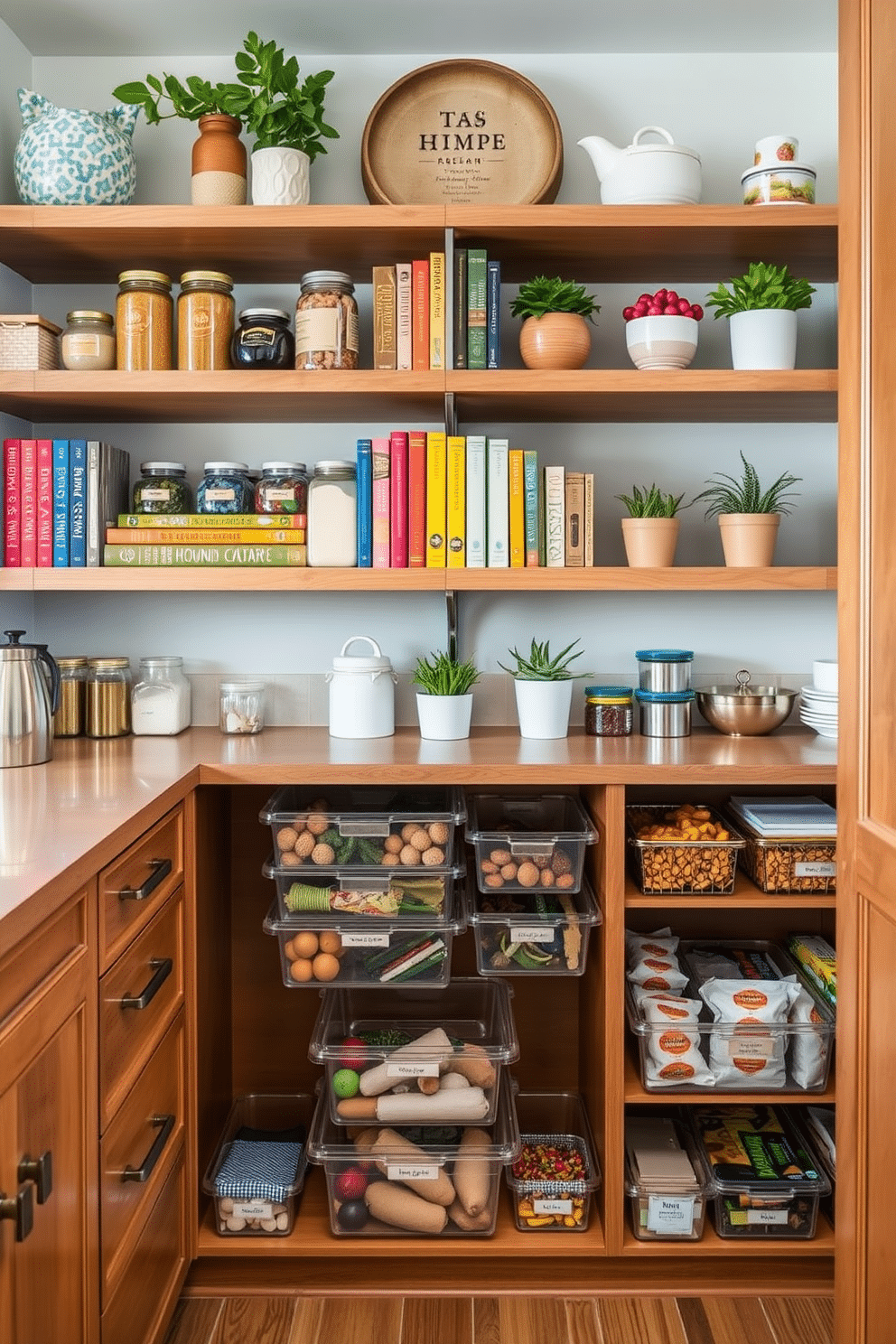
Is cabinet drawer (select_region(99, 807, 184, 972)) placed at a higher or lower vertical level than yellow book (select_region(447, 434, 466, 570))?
lower

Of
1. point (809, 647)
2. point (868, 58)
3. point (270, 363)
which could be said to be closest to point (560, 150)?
point (270, 363)

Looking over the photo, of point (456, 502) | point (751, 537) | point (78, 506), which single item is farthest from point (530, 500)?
point (78, 506)

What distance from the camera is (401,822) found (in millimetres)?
2035

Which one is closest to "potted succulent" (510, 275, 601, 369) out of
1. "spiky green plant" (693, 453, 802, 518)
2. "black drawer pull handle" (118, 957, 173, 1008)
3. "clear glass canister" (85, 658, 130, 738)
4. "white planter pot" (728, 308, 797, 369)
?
"white planter pot" (728, 308, 797, 369)

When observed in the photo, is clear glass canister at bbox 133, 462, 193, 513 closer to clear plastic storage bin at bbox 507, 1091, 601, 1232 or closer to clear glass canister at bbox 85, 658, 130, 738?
clear glass canister at bbox 85, 658, 130, 738

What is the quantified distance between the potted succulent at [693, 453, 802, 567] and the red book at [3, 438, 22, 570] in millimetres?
1495

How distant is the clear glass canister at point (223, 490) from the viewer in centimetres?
Answer: 235

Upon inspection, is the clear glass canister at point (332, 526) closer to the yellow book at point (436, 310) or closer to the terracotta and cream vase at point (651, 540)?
the yellow book at point (436, 310)

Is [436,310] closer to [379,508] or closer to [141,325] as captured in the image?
[379,508]

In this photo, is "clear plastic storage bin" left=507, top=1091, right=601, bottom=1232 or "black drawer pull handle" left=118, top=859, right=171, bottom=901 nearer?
"black drawer pull handle" left=118, top=859, right=171, bottom=901

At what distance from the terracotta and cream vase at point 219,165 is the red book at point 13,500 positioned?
648 millimetres

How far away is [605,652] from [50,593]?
1.32 meters

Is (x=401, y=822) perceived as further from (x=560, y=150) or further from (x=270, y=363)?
(x=560, y=150)

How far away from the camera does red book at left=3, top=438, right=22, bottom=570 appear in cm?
229
